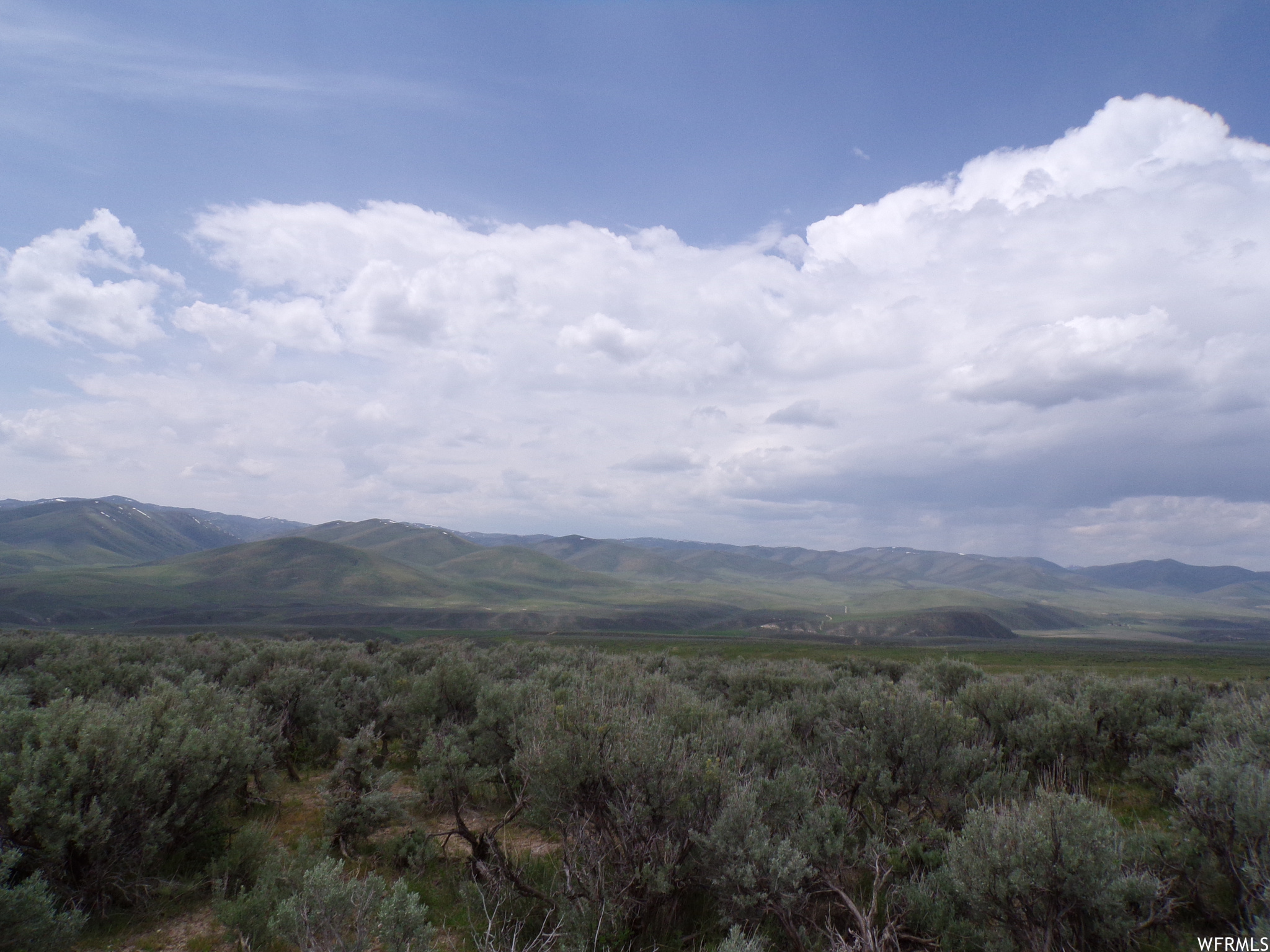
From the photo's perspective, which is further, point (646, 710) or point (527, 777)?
point (646, 710)

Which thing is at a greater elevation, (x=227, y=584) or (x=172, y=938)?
(x=172, y=938)

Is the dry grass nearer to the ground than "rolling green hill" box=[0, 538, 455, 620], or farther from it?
farther from it

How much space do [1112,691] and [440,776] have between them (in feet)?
46.0

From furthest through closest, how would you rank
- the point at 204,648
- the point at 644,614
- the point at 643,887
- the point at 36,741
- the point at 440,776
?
the point at 644,614
the point at 204,648
the point at 440,776
the point at 36,741
the point at 643,887

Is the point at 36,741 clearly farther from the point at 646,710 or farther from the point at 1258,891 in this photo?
the point at 1258,891

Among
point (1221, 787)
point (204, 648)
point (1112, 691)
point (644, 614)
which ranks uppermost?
point (1221, 787)

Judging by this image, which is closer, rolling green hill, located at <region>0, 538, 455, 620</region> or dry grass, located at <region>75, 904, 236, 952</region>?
dry grass, located at <region>75, 904, 236, 952</region>

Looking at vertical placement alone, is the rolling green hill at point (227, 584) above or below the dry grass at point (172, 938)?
below

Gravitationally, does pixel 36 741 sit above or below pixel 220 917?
above

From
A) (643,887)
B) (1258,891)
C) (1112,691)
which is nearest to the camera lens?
(1258,891)

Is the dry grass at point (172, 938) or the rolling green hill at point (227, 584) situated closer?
the dry grass at point (172, 938)

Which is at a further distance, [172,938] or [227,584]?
[227,584]

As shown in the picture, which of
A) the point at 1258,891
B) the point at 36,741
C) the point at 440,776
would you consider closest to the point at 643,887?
the point at 440,776

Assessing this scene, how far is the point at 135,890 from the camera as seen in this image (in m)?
6.43
